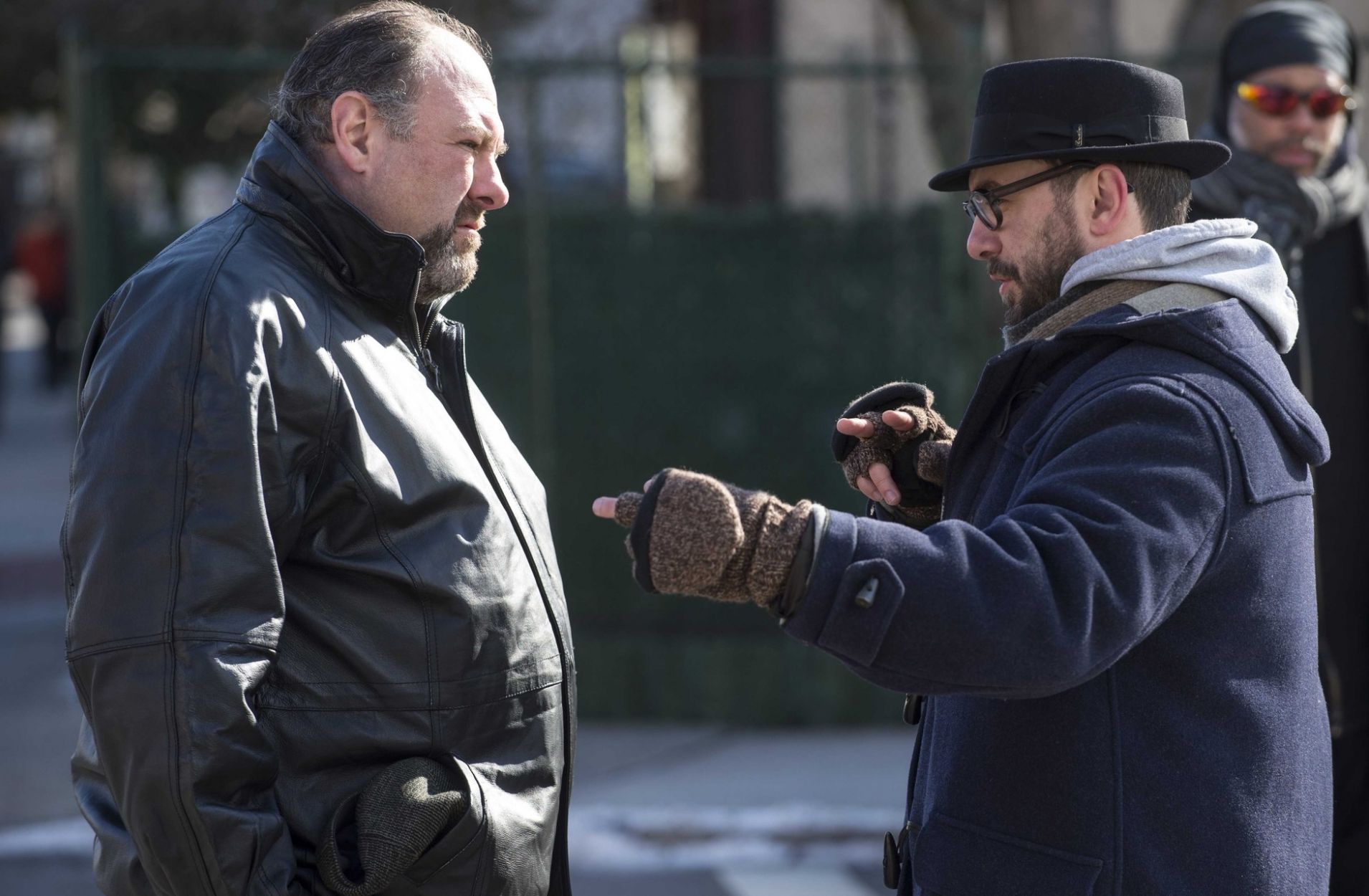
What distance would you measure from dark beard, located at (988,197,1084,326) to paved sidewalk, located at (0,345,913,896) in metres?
3.10

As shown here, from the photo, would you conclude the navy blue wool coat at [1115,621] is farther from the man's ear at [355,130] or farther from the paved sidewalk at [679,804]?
the paved sidewalk at [679,804]

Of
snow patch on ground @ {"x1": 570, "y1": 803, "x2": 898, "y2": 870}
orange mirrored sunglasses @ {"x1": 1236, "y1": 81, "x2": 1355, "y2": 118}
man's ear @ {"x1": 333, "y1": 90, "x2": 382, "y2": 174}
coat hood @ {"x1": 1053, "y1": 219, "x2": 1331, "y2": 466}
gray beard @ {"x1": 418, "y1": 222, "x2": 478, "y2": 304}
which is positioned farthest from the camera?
snow patch on ground @ {"x1": 570, "y1": 803, "x2": 898, "y2": 870}

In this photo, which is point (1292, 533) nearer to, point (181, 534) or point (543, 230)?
point (181, 534)

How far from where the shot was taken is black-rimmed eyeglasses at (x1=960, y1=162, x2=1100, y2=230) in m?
2.19

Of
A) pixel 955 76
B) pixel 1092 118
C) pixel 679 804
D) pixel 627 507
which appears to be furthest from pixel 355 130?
pixel 955 76

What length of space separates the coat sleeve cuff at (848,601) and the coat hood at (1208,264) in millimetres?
615

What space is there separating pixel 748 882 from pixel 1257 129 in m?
2.81

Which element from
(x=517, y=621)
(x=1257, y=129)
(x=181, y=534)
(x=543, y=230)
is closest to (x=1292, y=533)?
(x=517, y=621)

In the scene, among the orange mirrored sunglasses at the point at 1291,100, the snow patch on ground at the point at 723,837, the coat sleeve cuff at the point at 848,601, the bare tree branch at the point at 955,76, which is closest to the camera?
the coat sleeve cuff at the point at 848,601

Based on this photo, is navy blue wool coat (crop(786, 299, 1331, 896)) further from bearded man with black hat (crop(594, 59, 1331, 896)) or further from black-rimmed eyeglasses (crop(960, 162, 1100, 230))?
black-rimmed eyeglasses (crop(960, 162, 1100, 230))

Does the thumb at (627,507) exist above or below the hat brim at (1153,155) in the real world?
below

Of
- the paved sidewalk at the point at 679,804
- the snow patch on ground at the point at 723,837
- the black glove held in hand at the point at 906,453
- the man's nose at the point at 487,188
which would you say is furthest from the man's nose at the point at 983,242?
the snow patch on ground at the point at 723,837

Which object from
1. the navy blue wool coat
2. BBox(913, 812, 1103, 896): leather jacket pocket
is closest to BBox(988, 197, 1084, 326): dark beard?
the navy blue wool coat

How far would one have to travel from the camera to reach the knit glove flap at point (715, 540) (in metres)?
1.81
